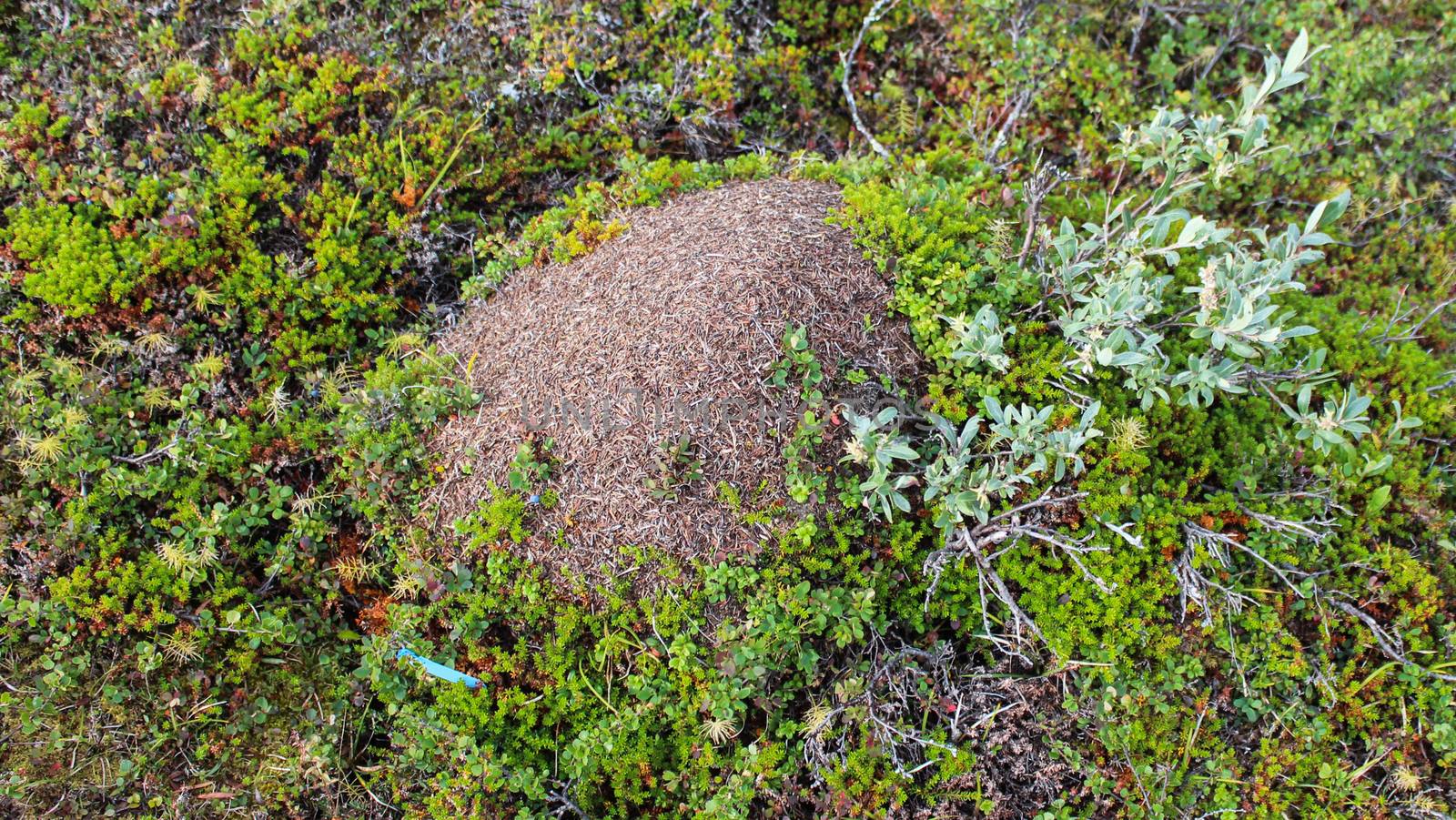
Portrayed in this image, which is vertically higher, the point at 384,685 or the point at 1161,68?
the point at 1161,68

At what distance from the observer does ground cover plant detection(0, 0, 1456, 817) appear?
146 inches

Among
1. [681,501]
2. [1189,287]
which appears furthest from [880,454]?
[1189,287]

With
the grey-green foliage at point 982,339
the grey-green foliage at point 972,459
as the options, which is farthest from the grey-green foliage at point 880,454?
the grey-green foliage at point 982,339

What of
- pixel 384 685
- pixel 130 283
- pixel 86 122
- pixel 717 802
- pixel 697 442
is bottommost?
pixel 717 802

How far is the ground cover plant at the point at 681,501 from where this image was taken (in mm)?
3705

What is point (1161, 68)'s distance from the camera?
19.5 ft

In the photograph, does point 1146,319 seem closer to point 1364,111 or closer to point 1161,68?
point 1161,68

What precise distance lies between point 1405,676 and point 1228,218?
3076 mm

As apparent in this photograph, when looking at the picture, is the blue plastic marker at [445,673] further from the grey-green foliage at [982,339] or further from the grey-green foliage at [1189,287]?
the grey-green foliage at [1189,287]

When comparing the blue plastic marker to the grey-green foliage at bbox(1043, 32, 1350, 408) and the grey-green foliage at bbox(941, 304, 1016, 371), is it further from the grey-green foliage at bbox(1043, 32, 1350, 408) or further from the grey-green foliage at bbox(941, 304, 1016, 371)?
the grey-green foliage at bbox(1043, 32, 1350, 408)

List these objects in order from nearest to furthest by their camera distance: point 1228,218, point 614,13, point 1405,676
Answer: point 1405,676, point 1228,218, point 614,13

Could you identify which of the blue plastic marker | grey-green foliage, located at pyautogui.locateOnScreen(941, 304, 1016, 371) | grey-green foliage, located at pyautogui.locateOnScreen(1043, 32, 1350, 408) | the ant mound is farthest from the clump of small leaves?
grey-green foliage, located at pyautogui.locateOnScreen(1043, 32, 1350, 408)

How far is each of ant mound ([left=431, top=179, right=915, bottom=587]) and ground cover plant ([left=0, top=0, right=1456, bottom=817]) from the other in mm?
62

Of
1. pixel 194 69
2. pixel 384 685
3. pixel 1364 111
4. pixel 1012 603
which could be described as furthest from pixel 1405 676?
pixel 194 69
